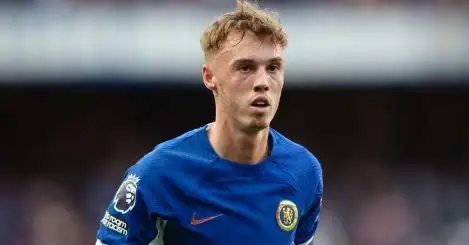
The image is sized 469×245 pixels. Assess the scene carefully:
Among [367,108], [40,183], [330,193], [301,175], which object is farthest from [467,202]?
[301,175]

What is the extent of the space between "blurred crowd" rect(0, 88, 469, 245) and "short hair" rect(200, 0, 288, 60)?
285 inches

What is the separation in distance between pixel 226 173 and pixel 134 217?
0.45m

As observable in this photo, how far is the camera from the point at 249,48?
14.1ft

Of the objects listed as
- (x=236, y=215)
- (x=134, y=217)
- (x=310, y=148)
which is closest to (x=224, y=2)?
(x=310, y=148)

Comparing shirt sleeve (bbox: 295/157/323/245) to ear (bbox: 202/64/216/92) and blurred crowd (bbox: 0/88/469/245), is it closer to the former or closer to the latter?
ear (bbox: 202/64/216/92)

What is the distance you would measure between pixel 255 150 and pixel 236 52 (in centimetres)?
45

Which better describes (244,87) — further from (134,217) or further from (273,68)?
(134,217)

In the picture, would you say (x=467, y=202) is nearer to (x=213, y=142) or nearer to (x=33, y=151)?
(x=33, y=151)

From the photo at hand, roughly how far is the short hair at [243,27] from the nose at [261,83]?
0.59ft

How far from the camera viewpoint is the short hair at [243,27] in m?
4.34

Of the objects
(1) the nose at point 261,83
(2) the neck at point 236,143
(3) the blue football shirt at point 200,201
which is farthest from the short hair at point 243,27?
(3) the blue football shirt at point 200,201

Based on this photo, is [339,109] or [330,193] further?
[339,109]

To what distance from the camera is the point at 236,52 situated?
4312 millimetres

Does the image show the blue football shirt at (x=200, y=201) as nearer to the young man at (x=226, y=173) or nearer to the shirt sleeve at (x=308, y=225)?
the young man at (x=226, y=173)
